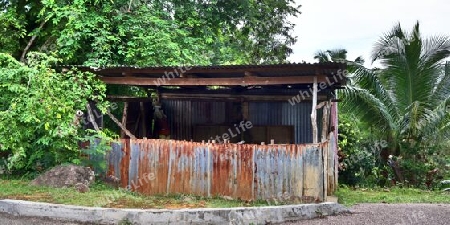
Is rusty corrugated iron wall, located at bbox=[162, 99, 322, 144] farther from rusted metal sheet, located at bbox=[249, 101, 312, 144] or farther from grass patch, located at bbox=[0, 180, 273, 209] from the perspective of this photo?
grass patch, located at bbox=[0, 180, 273, 209]

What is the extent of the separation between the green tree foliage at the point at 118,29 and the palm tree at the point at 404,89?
5.93 meters

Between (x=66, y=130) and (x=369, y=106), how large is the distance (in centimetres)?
974

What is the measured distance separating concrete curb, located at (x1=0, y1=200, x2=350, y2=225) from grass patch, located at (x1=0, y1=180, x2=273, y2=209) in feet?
1.34

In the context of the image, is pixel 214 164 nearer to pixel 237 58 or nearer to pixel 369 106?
pixel 369 106

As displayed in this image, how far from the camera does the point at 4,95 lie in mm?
10812

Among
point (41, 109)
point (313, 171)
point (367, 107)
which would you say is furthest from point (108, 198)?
point (367, 107)

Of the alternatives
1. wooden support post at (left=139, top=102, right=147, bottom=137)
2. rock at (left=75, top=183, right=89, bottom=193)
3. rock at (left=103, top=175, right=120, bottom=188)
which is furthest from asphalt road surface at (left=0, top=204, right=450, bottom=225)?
wooden support post at (left=139, top=102, right=147, bottom=137)

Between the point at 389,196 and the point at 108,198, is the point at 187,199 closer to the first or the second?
the point at 108,198

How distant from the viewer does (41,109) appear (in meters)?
10.2

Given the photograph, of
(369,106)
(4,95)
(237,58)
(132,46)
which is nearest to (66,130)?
(4,95)

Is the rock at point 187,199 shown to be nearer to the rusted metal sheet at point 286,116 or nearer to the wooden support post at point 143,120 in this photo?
the rusted metal sheet at point 286,116

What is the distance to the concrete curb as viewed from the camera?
7793 millimetres

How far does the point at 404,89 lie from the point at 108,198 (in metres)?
11.2

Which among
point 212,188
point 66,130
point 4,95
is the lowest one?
point 212,188
